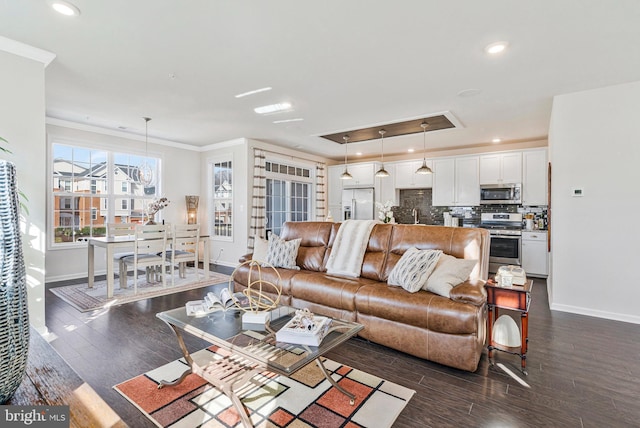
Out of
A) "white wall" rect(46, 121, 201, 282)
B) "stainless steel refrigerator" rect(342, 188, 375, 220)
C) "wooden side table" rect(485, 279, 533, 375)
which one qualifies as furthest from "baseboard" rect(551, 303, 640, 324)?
"white wall" rect(46, 121, 201, 282)

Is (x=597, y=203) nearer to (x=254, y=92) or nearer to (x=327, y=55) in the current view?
(x=327, y=55)

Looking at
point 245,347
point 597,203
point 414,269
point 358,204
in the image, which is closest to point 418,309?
point 414,269

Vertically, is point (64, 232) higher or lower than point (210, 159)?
lower

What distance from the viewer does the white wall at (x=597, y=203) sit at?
3.42 metres

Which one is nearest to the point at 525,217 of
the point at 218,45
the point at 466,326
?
the point at 466,326

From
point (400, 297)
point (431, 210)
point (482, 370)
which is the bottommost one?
point (482, 370)

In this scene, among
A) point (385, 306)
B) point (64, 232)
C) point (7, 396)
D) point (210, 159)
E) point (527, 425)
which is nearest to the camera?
point (7, 396)

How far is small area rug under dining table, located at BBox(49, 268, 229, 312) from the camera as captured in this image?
12.6ft

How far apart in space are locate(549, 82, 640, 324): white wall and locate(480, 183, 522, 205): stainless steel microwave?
7.33 feet

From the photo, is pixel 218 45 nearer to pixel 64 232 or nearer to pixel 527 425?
pixel 527 425

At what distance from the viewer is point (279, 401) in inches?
75.3

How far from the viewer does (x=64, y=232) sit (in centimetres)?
520

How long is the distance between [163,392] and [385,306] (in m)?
1.72

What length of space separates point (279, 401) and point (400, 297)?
3.99 ft
